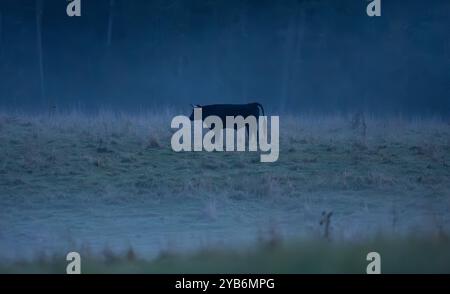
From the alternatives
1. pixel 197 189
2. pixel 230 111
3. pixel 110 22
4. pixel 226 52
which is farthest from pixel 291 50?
pixel 197 189

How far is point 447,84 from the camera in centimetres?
4041

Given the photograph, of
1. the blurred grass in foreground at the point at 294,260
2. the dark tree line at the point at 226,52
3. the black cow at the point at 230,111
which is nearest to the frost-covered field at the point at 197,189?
the blurred grass in foreground at the point at 294,260

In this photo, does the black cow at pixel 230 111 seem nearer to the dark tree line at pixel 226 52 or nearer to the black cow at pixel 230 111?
the black cow at pixel 230 111

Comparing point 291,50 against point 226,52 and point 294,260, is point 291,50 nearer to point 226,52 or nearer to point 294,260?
point 226,52

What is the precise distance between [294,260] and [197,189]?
6336 millimetres

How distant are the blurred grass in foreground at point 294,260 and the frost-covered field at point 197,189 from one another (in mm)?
615

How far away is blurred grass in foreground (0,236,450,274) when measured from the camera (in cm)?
754

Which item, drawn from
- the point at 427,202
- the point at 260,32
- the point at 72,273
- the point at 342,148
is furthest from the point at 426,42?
the point at 72,273

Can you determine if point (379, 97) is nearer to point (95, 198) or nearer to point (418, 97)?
point (418, 97)

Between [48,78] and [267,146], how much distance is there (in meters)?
28.8

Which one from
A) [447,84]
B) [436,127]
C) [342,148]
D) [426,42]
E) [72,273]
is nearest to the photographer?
[72,273]

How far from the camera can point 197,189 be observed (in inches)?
545

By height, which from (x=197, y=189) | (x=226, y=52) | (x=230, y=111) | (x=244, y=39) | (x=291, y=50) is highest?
(x=244, y=39)

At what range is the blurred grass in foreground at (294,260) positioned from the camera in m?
7.54
